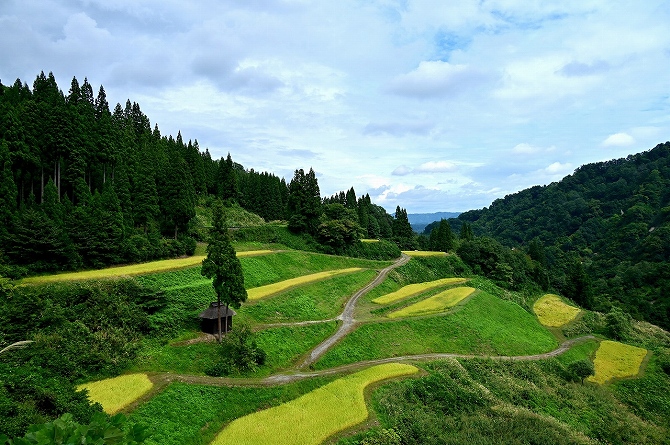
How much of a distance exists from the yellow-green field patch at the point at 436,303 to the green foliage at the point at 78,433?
34.9m

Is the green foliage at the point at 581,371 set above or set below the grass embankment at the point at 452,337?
below

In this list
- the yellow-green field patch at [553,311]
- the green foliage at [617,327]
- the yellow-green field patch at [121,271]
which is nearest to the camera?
the yellow-green field patch at [121,271]

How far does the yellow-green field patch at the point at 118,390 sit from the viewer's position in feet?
59.4

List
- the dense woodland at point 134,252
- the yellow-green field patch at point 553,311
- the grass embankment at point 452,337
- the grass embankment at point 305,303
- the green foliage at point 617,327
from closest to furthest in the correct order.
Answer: the dense woodland at point 134,252, the grass embankment at point 452,337, the grass embankment at point 305,303, the green foliage at point 617,327, the yellow-green field patch at point 553,311

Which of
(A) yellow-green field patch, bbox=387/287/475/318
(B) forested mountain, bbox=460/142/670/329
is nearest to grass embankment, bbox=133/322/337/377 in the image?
(A) yellow-green field patch, bbox=387/287/475/318

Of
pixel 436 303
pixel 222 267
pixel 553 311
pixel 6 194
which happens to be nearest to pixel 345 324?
pixel 436 303

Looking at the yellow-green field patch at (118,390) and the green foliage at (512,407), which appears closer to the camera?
the yellow-green field patch at (118,390)

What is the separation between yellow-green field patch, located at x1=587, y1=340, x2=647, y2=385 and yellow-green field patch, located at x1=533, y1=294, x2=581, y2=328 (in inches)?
239

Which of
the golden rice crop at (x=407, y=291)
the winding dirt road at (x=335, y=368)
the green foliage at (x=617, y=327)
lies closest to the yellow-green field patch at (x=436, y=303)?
the golden rice crop at (x=407, y=291)

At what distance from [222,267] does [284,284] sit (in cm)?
1608

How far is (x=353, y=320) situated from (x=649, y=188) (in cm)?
14675

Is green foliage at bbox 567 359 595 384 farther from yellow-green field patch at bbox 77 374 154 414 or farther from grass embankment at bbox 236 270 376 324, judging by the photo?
yellow-green field patch at bbox 77 374 154 414

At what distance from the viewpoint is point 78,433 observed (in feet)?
15.7

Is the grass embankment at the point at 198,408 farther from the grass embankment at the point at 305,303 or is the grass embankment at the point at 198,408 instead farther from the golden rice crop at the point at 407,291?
the golden rice crop at the point at 407,291
